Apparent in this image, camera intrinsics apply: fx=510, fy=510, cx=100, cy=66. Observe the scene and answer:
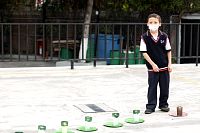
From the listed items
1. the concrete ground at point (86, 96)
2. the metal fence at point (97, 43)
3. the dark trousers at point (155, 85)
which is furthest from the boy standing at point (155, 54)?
the metal fence at point (97, 43)

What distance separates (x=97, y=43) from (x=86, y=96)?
5.46 metres

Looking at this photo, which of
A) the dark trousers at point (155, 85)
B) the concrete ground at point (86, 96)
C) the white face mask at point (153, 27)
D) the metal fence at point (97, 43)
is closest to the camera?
the concrete ground at point (86, 96)

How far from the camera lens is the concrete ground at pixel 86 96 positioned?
7.43 m

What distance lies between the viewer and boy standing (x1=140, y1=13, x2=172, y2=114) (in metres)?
7.93

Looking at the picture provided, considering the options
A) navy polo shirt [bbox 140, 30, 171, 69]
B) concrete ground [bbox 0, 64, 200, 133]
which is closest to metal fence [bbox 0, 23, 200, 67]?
concrete ground [bbox 0, 64, 200, 133]

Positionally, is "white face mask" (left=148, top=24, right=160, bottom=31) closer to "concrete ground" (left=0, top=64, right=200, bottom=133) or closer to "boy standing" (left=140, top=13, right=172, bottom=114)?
"boy standing" (left=140, top=13, right=172, bottom=114)

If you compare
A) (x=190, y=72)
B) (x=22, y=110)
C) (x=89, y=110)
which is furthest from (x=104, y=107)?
(x=190, y=72)

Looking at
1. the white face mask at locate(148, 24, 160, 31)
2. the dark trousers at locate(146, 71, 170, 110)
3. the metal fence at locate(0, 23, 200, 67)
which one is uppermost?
the white face mask at locate(148, 24, 160, 31)

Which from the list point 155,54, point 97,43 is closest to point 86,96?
point 155,54

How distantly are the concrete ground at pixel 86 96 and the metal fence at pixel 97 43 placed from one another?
0.74 meters

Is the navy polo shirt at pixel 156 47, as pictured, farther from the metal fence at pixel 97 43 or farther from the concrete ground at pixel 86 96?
the metal fence at pixel 97 43

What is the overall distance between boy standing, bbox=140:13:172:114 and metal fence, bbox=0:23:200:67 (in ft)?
14.8

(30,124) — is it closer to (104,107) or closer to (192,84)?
(104,107)

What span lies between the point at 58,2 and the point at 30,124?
453 inches
